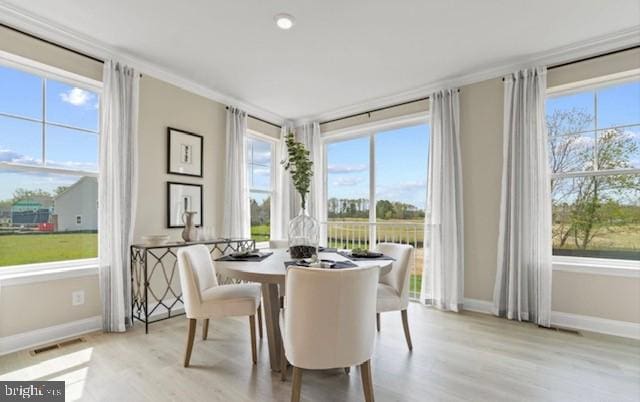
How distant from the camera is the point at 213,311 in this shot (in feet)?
7.23

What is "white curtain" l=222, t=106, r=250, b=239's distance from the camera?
404cm

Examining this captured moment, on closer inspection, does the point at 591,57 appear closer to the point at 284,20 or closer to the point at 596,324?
the point at 596,324

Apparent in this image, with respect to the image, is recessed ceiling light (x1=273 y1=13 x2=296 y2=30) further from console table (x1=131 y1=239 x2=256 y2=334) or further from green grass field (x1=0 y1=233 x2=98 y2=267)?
green grass field (x1=0 y1=233 x2=98 y2=267)

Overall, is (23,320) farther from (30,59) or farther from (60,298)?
(30,59)

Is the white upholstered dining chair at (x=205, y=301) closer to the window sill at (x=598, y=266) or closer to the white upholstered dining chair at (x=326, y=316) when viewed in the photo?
the white upholstered dining chair at (x=326, y=316)

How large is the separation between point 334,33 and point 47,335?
139 inches

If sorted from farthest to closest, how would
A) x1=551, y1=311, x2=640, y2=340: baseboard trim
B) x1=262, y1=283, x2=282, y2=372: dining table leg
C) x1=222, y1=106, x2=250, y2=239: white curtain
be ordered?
x1=222, y1=106, x2=250, y2=239: white curtain
x1=551, y1=311, x2=640, y2=340: baseboard trim
x1=262, y1=283, x2=282, y2=372: dining table leg

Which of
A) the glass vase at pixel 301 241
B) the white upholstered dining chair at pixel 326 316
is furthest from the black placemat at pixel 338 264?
the white upholstered dining chair at pixel 326 316

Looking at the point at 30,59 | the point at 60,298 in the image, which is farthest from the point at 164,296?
the point at 30,59

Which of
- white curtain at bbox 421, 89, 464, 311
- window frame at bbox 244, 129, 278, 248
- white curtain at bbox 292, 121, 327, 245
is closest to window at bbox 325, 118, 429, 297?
white curtain at bbox 292, 121, 327, 245

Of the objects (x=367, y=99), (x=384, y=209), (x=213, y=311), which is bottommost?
(x=213, y=311)

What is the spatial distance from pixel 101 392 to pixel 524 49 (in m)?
4.36

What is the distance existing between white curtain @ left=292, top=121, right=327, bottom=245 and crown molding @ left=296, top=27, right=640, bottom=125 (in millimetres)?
788

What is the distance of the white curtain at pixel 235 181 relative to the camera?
404cm
